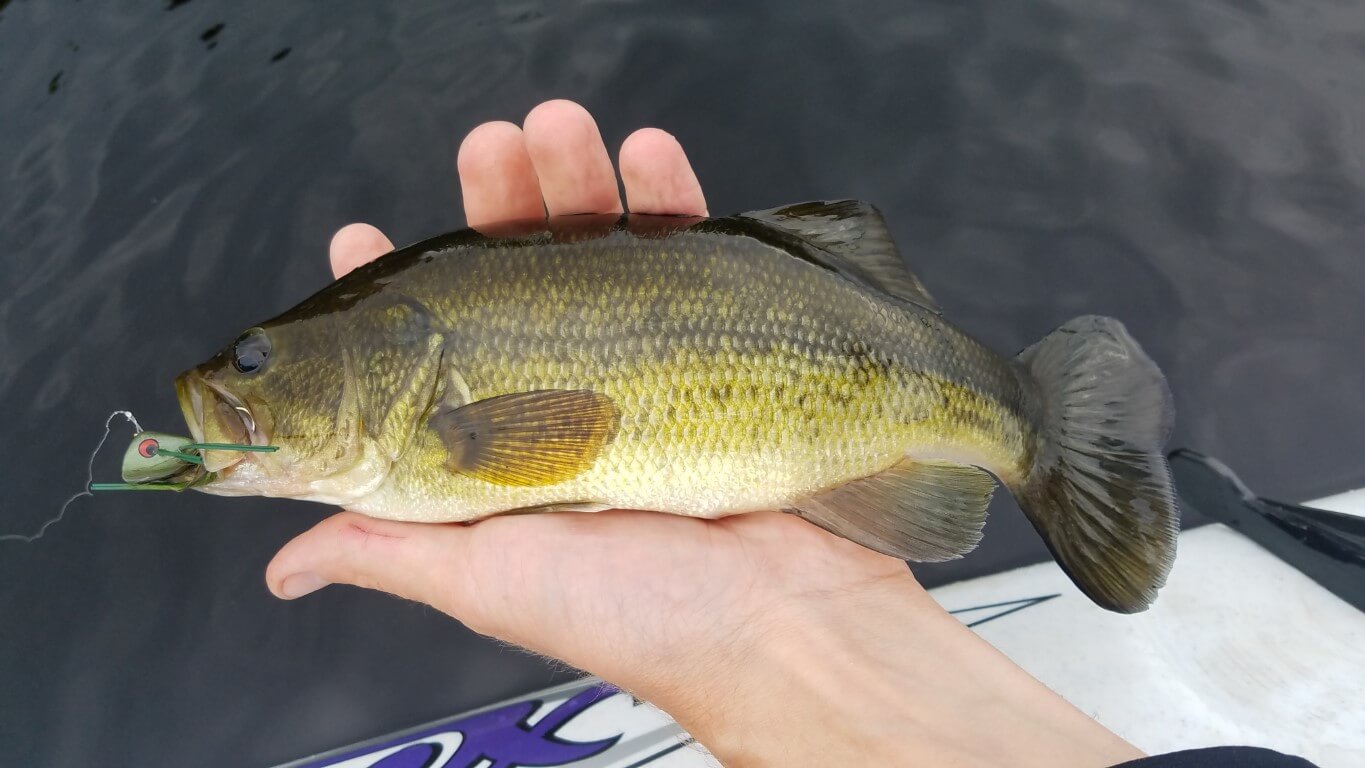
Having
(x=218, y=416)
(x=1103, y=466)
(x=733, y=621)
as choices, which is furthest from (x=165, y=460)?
(x=1103, y=466)

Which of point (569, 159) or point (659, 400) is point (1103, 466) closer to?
point (659, 400)

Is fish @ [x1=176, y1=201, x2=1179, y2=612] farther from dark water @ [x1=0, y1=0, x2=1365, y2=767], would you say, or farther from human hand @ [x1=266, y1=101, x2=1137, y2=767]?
dark water @ [x1=0, y1=0, x2=1365, y2=767]

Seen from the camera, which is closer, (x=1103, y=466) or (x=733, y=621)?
(x=733, y=621)

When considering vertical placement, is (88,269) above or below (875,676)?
above

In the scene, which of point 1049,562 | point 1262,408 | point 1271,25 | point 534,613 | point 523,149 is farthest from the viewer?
Result: point 1271,25

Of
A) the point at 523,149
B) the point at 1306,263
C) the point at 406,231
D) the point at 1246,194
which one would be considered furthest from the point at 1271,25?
the point at 406,231

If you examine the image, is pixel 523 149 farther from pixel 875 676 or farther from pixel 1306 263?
pixel 1306 263
